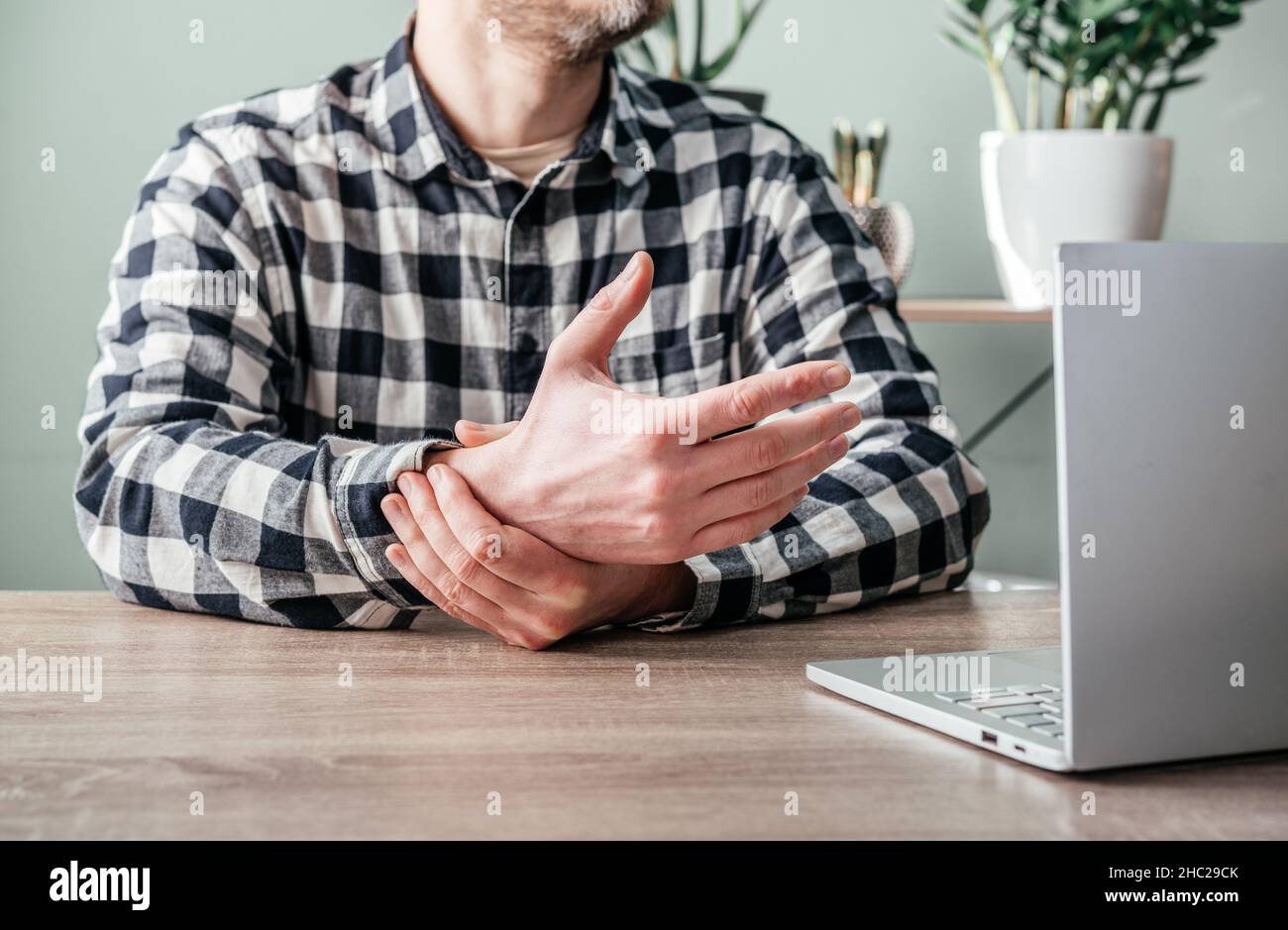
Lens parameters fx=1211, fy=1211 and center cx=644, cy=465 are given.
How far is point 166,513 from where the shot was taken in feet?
3.04

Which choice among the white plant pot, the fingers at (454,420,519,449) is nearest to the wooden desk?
the fingers at (454,420,519,449)

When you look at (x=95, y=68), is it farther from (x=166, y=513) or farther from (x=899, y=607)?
(x=899, y=607)

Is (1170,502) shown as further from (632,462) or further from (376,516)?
(376,516)

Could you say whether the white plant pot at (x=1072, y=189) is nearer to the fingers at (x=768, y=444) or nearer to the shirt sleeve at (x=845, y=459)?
the shirt sleeve at (x=845, y=459)

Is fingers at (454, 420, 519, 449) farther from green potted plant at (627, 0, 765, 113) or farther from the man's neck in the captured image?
green potted plant at (627, 0, 765, 113)

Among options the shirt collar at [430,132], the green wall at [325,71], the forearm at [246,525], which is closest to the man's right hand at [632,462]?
the forearm at [246,525]

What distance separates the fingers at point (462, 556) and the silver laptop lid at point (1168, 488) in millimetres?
389

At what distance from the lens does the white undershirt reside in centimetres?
130

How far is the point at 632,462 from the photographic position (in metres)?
0.75

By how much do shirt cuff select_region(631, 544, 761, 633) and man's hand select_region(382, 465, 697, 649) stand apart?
0.03 m

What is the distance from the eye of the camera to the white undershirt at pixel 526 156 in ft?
4.25

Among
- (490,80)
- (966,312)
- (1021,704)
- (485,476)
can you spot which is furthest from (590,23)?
(1021,704)
